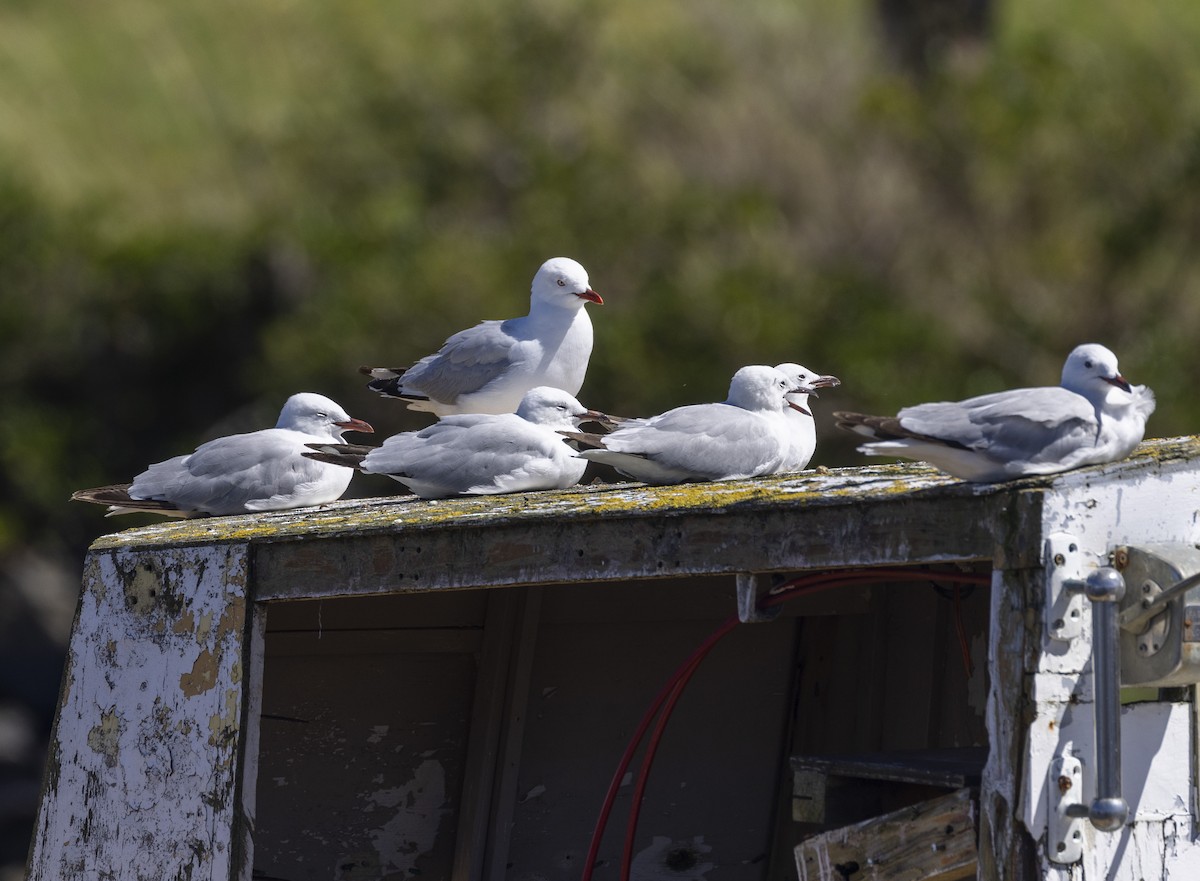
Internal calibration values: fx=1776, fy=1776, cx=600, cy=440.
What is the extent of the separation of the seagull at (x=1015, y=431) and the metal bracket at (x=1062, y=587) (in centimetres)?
20

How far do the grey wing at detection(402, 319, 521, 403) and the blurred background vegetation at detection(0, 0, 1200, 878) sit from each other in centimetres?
592

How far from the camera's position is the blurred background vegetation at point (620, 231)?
11844mm

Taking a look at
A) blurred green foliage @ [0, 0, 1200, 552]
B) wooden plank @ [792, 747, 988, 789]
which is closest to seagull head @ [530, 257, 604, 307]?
wooden plank @ [792, 747, 988, 789]

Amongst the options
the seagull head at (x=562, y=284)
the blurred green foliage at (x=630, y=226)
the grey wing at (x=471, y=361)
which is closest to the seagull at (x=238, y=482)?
the grey wing at (x=471, y=361)

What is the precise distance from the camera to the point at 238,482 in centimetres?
470

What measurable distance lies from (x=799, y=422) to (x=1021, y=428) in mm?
1196

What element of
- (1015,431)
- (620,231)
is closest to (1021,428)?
(1015,431)

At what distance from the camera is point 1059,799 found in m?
2.88

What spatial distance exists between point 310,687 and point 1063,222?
30.7 feet

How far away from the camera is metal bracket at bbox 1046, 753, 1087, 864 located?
2.87 meters

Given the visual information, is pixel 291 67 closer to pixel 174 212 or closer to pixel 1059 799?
pixel 174 212

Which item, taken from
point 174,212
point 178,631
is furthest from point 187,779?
point 174,212

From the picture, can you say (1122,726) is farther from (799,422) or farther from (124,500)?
(124,500)

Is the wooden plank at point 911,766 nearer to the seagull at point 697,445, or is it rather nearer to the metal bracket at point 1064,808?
the metal bracket at point 1064,808
